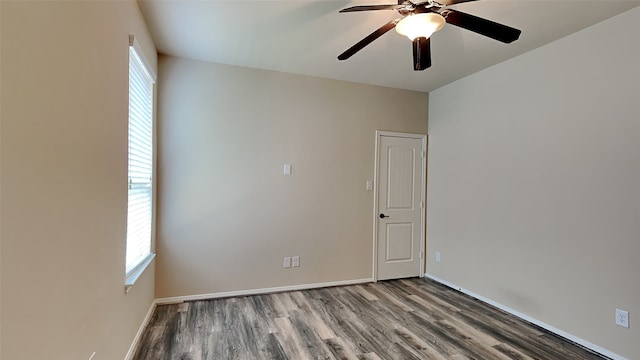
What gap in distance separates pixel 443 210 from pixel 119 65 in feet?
12.4

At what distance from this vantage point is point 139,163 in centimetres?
247

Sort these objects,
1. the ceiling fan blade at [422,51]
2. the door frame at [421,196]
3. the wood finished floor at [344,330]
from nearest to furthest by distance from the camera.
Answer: the ceiling fan blade at [422,51]
the wood finished floor at [344,330]
the door frame at [421,196]

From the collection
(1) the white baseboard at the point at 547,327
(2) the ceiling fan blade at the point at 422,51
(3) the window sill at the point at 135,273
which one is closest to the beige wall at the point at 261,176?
(3) the window sill at the point at 135,273

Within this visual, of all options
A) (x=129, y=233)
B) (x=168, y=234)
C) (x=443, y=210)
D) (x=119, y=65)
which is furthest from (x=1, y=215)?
(x=443, y=210)

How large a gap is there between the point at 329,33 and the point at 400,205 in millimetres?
2479

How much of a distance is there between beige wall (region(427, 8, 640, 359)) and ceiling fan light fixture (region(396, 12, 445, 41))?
1.67m

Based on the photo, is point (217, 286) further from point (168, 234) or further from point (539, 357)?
point (539, 357)

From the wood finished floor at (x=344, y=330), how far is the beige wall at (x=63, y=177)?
767 millimetres

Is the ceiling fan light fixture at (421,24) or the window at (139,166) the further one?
the window at (139,166)

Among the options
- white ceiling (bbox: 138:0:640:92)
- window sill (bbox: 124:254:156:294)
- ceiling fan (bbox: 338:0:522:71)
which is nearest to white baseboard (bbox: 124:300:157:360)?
window sill (bbox: 124:254:156:294)

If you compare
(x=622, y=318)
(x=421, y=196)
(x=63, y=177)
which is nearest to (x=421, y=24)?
(x=63, y=177)

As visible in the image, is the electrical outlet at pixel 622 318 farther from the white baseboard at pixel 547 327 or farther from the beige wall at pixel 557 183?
the white baseboard at pixel 547 327

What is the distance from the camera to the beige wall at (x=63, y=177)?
0.90 meters

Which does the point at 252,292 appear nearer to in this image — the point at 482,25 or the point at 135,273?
the point at 135,273
